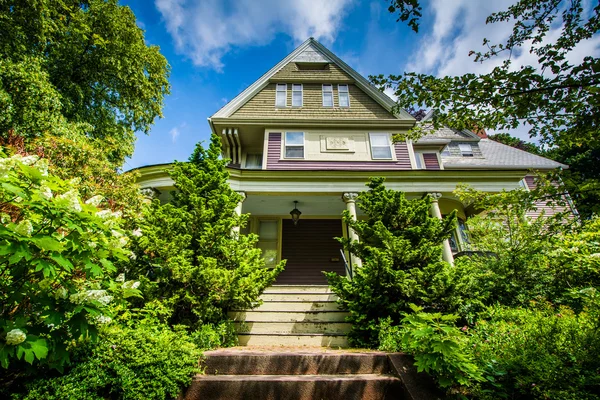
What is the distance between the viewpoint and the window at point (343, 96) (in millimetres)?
11797

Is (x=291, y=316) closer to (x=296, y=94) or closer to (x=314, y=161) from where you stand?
(x=314, y=161)

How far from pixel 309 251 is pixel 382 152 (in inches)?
193

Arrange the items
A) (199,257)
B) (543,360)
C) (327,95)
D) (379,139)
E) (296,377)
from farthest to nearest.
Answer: (327,95) → (379,139) → (199,257) → (296,377) → (543,360)

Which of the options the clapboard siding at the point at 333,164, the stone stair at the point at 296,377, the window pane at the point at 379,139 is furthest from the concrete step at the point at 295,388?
the window pane at the point at 379,139

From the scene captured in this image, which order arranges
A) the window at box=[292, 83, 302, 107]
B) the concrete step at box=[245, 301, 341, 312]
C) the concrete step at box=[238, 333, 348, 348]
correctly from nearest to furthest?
the concrete step at box=[238, 333, 348, 348], the concrete step at box=[245, 301, 341, 312], the window at box=[292, 83, 302, 107]

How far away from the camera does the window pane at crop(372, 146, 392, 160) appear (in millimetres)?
10450

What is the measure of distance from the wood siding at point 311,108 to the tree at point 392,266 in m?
6.56

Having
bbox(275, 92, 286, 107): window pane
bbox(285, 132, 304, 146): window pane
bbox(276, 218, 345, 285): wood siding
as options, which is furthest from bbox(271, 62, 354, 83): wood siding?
bbox(276, 218, 345, 285): wood siding

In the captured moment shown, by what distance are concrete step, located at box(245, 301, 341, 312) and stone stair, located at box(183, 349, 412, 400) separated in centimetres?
251

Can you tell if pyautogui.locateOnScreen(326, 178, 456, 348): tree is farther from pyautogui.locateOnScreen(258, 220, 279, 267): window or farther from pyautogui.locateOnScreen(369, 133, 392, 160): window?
pyautogui.locateOnScreen(369, 133, 392, 160): window

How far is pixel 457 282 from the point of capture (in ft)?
15.2

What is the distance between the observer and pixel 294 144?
34.7 feet

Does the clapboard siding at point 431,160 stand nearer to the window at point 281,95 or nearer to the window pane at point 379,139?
the window pane at point 379,139

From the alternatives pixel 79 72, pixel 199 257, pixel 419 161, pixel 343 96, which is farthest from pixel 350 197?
pixel 79 72
